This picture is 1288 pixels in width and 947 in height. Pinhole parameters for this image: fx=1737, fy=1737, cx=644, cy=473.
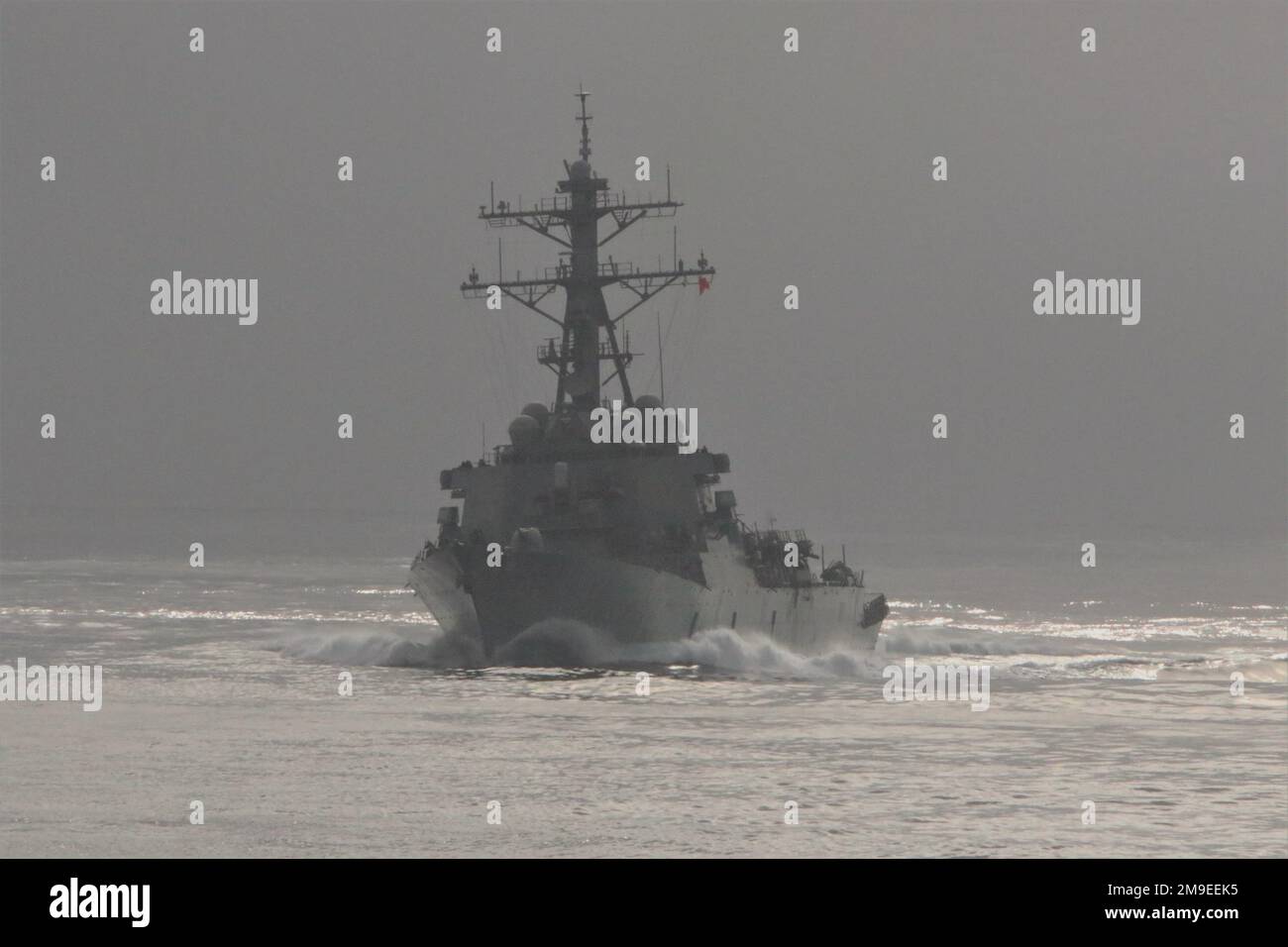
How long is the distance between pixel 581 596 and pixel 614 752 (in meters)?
10.1

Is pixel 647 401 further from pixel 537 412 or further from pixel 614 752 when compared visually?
pixel 614 752

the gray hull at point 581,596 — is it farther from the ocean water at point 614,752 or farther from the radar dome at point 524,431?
the radar dome at point 524,431

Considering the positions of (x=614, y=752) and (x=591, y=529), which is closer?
(x=614, y=752)

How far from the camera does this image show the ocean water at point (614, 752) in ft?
54.5

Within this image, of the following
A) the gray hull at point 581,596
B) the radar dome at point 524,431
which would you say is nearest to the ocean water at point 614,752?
the gray hull at point 581,596

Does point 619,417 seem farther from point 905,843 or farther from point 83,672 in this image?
point 905,843

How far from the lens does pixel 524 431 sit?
3619 cm

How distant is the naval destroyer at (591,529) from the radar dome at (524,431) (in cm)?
4

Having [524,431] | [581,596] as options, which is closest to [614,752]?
[581,596]

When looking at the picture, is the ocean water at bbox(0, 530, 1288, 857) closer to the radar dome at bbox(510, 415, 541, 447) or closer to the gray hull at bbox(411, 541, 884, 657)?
the gray hull at bbox(411, 541, 884, 657)

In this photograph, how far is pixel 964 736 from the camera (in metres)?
24.1

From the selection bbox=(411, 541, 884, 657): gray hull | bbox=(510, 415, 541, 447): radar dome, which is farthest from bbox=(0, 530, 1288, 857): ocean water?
bbox=(510, 415, 541, 447): radar dome
